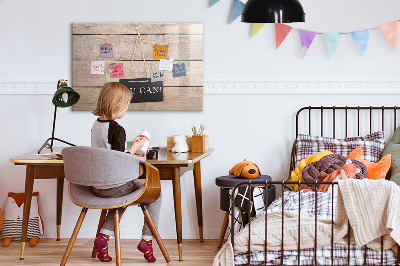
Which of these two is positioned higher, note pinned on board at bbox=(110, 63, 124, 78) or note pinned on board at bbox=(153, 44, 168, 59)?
note pinned on board at bbox=(153, 44, 168, 59)

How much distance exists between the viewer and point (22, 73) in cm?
432

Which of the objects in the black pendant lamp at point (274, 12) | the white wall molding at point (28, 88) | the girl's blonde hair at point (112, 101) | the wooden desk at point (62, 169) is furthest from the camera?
the white wall molding at point (28, 88)

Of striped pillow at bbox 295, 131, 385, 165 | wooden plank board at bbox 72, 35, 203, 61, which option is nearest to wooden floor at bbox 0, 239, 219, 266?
striped pillow at bbox 295, 131, 385, 165

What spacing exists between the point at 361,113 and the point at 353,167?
78cm

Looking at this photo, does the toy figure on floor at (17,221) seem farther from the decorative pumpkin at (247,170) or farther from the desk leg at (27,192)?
the decorative pumpkin at (247,170)

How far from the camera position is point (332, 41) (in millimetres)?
4172

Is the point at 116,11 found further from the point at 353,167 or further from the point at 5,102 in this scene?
the point at 353,167

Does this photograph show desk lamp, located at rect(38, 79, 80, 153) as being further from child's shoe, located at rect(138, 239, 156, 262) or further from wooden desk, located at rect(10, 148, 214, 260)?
child's shoe, located at rect(138, 239, 156, 262)

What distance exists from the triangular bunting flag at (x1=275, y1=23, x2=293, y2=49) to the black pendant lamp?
3.74ft

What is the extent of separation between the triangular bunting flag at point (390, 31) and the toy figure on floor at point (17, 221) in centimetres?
272

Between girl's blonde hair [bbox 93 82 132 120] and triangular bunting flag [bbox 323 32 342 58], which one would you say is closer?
girl's blonde hair [bbox 93 82 132 120]

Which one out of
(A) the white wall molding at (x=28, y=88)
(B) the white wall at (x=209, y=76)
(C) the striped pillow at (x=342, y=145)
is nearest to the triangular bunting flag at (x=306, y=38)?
(B) the white wall at (x=209, y=76)

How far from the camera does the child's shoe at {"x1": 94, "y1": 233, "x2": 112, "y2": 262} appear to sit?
3.45 metres

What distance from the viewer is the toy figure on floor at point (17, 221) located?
4.16 meters
